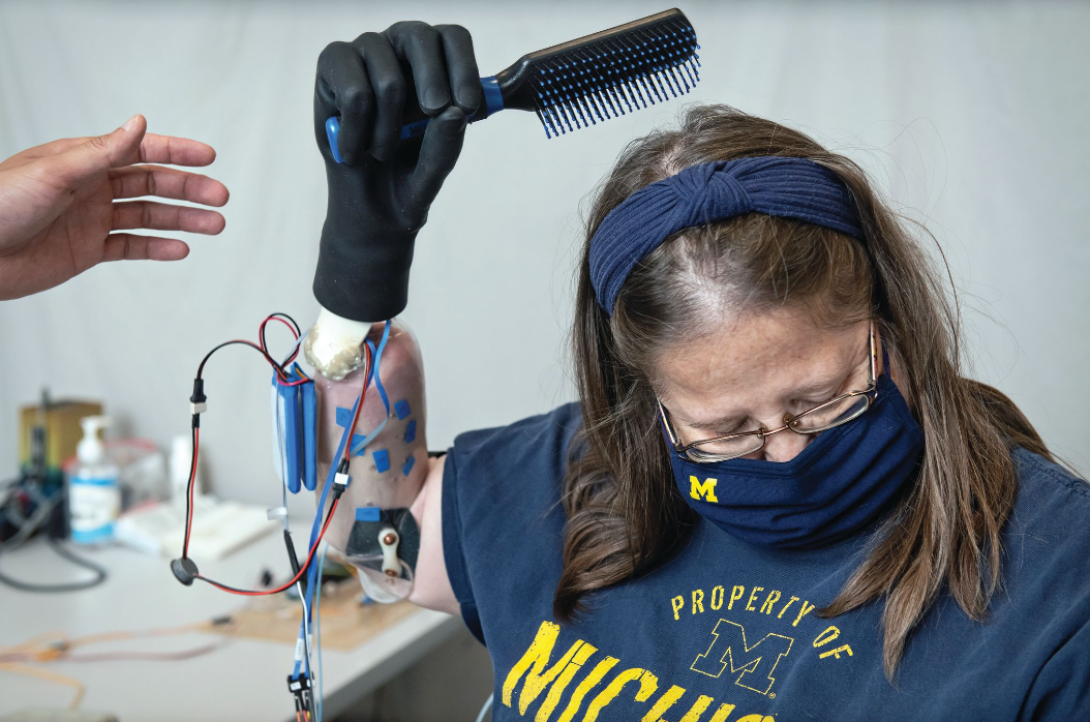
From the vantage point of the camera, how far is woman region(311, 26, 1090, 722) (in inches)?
31.9

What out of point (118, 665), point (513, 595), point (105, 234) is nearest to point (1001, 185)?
point (513, 595)

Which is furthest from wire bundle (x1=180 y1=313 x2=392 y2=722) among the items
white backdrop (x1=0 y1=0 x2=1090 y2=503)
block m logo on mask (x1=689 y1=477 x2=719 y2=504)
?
white backdrop (x1=0 y1=0 x2=1090 y2=503)

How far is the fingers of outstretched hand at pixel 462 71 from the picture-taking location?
0.85 m

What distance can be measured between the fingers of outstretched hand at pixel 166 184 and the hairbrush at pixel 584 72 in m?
0.29

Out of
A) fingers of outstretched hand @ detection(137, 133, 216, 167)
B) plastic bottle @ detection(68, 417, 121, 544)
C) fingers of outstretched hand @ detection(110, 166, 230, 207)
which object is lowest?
plastic bottle @ detection(68, 417, 121, 544)

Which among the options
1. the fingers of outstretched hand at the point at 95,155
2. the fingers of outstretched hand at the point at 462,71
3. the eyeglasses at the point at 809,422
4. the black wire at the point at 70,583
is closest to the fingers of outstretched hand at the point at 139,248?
the fingers of outstretched hand at the point at 95,155

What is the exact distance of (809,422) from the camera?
2.87 feet

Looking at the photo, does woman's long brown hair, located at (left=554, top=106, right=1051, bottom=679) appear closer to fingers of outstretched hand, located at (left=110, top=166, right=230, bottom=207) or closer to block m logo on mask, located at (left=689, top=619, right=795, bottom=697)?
block m logo on mask, located at (left=689, top=619, right=795, bottom=697)

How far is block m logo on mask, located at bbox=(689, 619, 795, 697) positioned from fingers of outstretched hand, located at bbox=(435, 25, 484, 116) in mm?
570

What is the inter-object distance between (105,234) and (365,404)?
0.39m

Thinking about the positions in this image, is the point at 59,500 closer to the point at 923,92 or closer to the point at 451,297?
the point at 451,297

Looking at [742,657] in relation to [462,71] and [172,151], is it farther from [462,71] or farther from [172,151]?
[172,151]

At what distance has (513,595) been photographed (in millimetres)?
1045

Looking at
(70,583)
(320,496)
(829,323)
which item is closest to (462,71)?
(829,323)
